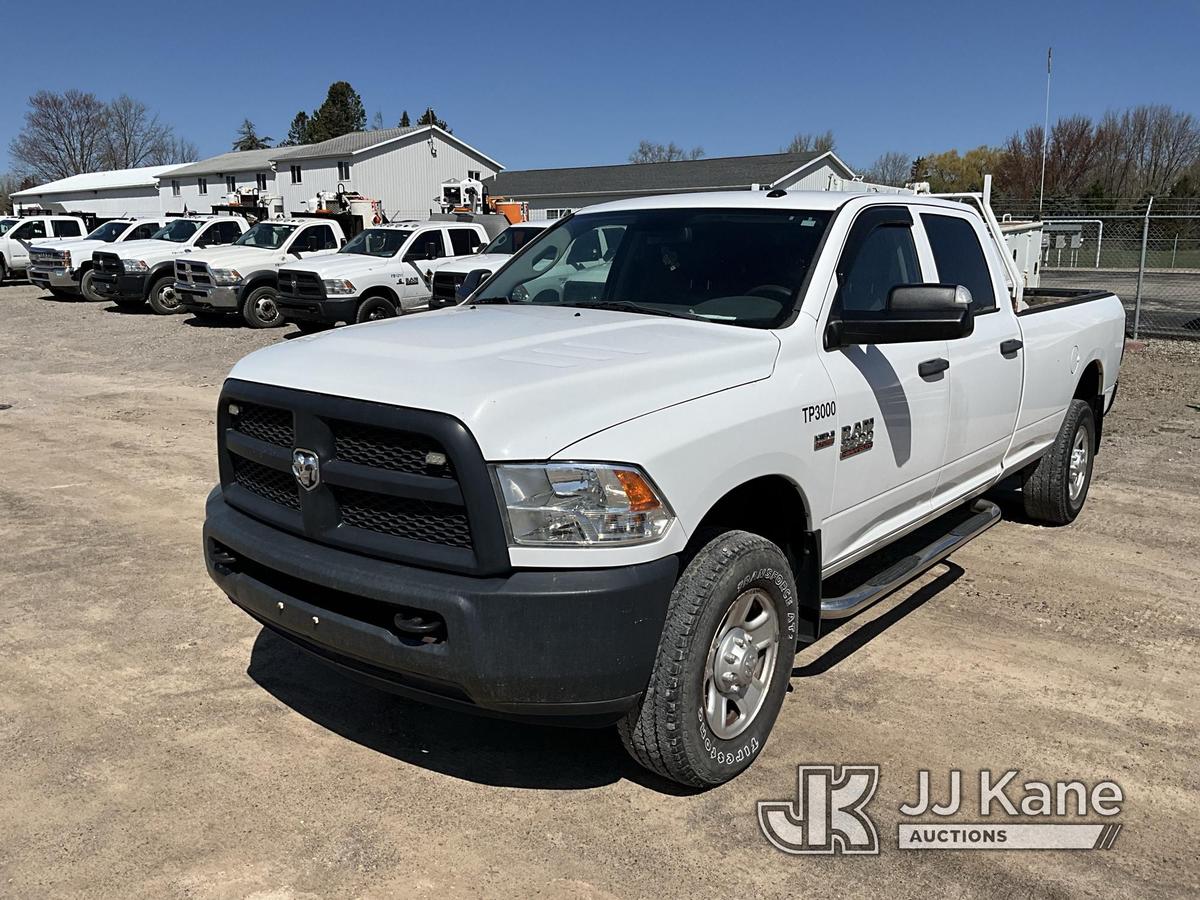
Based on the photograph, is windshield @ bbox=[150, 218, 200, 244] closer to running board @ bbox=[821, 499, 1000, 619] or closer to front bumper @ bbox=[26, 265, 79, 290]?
front bumper @ bbox=[26, 265, 79, 290]

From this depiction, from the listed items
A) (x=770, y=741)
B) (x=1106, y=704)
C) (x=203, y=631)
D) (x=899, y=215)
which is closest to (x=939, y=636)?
(x=1106, y=704)

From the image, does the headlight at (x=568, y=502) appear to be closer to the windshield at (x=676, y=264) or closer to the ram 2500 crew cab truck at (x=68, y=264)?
the windshield at (x=676, y=264)

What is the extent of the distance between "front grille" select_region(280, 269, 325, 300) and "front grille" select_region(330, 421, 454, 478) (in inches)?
540

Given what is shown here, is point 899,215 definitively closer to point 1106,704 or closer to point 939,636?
point 939,636

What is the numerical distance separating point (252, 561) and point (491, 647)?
1.15 metres

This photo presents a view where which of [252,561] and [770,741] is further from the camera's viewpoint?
[770,741]

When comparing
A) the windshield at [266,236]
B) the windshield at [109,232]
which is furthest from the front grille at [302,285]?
the windshield at [109,232]

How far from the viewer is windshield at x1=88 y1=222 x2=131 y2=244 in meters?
25.6

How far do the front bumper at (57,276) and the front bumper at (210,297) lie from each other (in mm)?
6943

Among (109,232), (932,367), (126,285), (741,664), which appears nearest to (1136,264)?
(126,285)

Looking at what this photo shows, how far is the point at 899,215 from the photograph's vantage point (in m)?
4.62

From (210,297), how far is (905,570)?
54.2 feet

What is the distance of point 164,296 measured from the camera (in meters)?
21.1

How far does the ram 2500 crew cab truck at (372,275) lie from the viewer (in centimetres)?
1620
